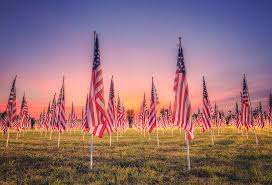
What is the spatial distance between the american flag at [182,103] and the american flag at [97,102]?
14.8 feet

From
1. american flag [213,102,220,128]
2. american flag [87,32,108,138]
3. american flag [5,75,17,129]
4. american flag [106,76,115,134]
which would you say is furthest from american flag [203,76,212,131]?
american flag [213,102,220,128]

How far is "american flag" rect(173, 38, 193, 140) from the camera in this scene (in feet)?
47.0

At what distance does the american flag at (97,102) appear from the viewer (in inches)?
565

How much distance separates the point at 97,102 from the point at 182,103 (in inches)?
203

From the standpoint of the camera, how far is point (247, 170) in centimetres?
1342

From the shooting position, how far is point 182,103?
47.7 ft

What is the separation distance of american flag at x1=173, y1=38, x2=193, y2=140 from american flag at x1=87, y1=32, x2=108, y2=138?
450cm

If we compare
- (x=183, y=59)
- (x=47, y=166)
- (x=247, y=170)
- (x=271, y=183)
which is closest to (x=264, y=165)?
(x=247, y=170)

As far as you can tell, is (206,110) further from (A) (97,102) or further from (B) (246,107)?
(A) (97,102)

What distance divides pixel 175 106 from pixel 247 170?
533cm

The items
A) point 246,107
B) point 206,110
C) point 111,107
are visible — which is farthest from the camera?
point 246,107

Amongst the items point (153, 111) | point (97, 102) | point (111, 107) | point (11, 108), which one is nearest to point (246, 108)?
point (153, 111)

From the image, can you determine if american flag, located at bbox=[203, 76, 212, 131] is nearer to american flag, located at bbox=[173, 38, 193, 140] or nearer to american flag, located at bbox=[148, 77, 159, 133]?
american flag, located at bbox=[148, 77, 159, 133]

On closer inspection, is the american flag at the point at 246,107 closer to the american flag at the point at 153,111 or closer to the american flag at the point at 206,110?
the american flag at the point at 206,110
